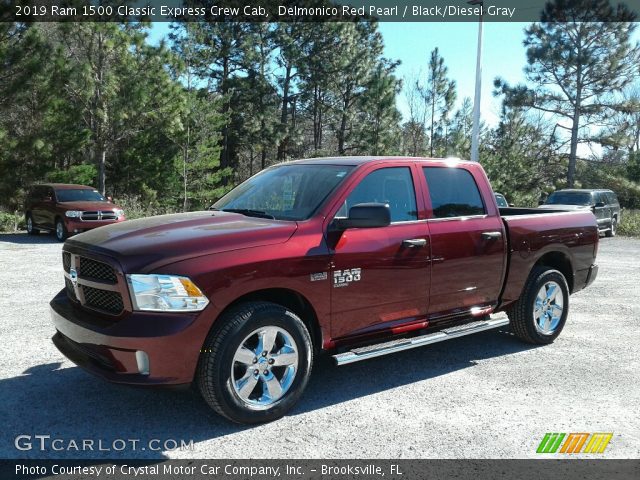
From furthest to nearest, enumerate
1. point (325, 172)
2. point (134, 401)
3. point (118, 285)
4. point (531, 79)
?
1. point (531, 79)
2. point (325, 172)
3. point (134, 401)
4. point (118, 285)

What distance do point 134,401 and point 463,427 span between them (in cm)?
244

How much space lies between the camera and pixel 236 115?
107 feet

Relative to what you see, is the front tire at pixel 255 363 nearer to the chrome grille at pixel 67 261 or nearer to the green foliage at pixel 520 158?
the chrome grille at pixel 67 261

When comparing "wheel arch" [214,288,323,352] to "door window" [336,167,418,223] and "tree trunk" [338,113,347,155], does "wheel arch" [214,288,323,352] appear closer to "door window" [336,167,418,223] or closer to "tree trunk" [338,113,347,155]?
"door window" [336,167,418,223]

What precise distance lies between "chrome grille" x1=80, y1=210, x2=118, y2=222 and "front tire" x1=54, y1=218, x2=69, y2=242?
25.3 inches

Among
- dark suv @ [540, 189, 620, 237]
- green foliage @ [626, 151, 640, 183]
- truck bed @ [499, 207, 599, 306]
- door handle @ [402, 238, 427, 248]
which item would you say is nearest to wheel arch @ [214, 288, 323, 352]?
door handle @ [402, 238, 427, 248]

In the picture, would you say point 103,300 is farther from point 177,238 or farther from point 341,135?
point 341,135

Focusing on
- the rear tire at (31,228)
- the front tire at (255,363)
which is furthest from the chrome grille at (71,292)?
the rear tire at (31,228)

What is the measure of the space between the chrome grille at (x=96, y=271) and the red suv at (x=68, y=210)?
11797 mm

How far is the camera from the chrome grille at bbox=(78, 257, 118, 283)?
3686mm

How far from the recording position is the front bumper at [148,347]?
342 cm

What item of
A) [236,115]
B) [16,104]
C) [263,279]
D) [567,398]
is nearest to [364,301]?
[263,279]

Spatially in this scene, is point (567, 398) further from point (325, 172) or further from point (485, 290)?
point (325, 172)

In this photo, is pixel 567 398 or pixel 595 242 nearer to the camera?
pixel 567 398
